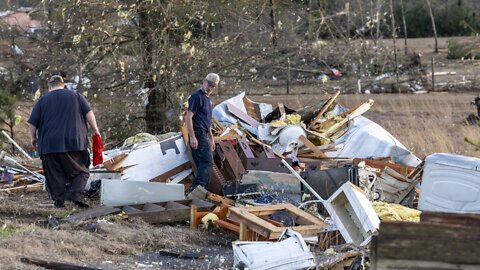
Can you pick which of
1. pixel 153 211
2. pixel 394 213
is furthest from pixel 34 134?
pixel 394 213

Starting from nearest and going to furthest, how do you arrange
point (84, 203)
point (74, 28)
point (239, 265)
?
point (239, 265) < point (84, 203) < point (74, 28)

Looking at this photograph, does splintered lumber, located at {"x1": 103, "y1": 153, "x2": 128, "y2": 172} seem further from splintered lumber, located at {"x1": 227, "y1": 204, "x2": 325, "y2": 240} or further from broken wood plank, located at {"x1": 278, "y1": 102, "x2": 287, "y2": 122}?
splintered lumber, located at {"x1": 227, "y1": 204, "x2": 325, "y2": 240}

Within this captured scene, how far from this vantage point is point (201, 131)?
457 inches

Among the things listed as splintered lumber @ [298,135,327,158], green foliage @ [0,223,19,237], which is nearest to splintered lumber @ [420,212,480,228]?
green foliage @ [0,223,19,237]

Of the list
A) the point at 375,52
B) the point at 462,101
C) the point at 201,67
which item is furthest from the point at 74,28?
the point at 375,52

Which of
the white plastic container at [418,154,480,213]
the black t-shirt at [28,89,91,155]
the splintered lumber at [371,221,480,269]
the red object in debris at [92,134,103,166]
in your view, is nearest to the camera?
the splintered lumber at [371,221,480,269]

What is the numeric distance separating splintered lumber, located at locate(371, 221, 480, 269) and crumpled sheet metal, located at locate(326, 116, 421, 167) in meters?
8.95

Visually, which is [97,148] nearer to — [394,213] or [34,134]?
[34,134]

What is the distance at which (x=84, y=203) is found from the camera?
10.5 m

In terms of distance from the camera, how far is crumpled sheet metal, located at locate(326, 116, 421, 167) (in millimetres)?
13578

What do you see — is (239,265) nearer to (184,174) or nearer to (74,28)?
(184,174)

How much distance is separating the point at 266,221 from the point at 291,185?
72.9 inches

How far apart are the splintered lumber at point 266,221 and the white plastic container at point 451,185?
1.72 meters

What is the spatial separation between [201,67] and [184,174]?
549 centimetres
